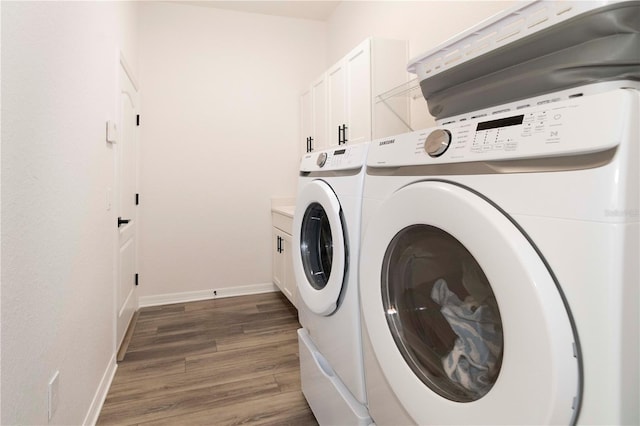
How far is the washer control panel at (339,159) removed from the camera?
1093mm

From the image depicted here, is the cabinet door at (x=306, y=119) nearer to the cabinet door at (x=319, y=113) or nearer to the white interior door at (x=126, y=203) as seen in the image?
the cabinet door at (x=319, y=113)

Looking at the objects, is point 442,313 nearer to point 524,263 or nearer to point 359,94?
point 524,263

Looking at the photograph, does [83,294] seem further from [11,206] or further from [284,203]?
[284,203]

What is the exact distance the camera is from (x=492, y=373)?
0.65 metres

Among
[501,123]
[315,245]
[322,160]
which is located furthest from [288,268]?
[501,123]

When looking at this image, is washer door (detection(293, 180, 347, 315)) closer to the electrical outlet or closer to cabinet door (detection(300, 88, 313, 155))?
the electrical outlet

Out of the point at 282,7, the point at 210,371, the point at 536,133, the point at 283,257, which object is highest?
the point at 282,7

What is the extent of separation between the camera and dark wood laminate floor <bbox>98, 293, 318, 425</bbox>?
156 cm

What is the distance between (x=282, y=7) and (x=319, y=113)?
1184 millimetres

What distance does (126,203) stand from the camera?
2.40 metres

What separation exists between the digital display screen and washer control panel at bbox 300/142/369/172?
0.44 metres

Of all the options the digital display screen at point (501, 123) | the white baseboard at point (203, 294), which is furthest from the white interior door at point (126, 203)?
the digital display screen at point (501, 123)

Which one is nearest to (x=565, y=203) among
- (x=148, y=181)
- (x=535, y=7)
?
(x=535, y=7)

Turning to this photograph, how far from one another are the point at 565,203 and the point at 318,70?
3401 millimetres
